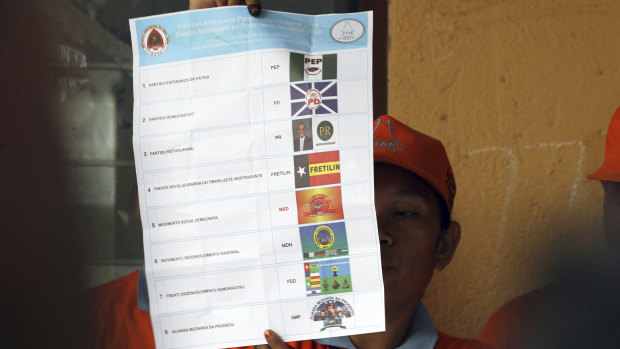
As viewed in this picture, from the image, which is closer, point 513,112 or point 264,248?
point 264,248

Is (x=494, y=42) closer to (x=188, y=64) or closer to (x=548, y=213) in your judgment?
(x=548, y=213)

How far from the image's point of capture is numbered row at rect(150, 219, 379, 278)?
898 millimetres

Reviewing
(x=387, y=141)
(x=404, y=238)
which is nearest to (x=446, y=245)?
(x=404, y=238)

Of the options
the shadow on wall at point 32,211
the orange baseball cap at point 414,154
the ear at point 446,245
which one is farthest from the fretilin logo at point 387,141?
the shadow on wall at point 32,211

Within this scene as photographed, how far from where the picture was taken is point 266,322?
902 millimetres

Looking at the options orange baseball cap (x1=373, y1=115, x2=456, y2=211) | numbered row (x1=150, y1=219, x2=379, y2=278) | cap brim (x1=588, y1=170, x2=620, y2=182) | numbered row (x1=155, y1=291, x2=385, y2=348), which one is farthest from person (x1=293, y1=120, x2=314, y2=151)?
cap brim (x1=588, y1=170, x2=620, y2=182)

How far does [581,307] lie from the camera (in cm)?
96

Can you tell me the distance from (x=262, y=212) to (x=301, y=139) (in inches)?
5.3

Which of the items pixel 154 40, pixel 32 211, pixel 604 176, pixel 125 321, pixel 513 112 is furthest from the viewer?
pixel 513 112

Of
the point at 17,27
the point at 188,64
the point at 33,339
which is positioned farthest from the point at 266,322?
the point at 17,27

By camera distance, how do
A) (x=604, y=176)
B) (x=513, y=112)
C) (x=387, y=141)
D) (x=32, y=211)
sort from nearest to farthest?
(x=32, y=211) → (x=387, y=141) → (x=604, y=176) → (x=513, y=112)

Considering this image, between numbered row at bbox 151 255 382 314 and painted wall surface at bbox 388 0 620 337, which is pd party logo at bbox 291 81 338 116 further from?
painted wall surface at bbox 388 0 620 337

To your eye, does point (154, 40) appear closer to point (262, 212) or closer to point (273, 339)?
point (262, 212)

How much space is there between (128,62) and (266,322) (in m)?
1.06
